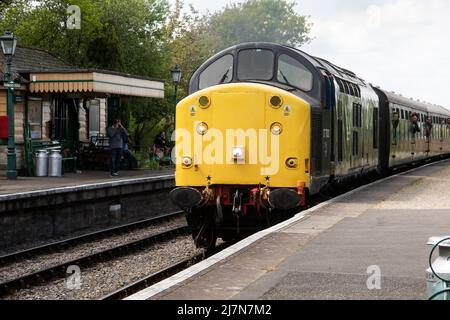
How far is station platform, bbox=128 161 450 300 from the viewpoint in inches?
307

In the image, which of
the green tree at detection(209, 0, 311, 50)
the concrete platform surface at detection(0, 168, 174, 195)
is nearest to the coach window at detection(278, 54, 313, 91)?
the concrete platform surface at detection(0, 168, 174, 195)

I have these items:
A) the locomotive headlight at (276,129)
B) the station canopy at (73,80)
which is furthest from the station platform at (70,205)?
the locomotive headlight at (276,129)

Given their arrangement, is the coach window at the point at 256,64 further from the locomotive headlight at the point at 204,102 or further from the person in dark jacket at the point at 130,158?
the person in dark jacket at the point at 130,158

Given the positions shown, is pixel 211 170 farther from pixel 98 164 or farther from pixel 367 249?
pixel 98 164

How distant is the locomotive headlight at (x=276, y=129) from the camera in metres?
12.7

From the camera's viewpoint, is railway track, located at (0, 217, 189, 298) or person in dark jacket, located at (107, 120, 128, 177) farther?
person in dark jacket, located at (107, 120, 128, 177)

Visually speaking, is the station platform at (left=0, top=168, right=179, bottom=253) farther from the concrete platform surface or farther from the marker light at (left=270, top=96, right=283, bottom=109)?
the marker light at (left=270, top=96, right=283, bottom=109)

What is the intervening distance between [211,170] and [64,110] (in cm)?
1667

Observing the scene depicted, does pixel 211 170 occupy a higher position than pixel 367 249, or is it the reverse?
pixel 211 170

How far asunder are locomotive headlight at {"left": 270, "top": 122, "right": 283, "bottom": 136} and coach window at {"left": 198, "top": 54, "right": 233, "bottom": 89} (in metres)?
1.55

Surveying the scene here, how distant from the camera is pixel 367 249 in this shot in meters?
10.4

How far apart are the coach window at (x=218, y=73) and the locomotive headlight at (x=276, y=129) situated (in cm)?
155

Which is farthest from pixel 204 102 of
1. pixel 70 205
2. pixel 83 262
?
pixel 70 205
